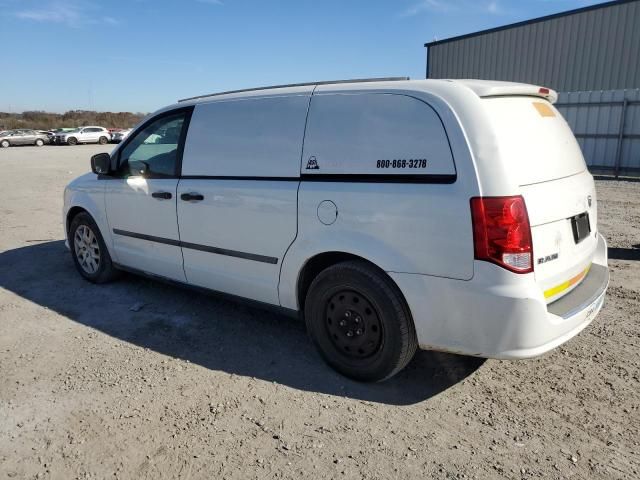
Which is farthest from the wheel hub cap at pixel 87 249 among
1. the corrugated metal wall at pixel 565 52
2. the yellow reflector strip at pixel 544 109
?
the corrugated metal wall at pixel 565 52

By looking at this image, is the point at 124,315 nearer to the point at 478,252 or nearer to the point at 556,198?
the point at 478,252

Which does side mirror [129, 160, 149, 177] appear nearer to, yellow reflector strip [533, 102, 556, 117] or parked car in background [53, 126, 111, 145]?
yellow reflector strip [533, 102, 556, 117]

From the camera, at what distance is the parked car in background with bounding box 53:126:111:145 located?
41.1 meters

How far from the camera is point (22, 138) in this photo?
40.7 meters

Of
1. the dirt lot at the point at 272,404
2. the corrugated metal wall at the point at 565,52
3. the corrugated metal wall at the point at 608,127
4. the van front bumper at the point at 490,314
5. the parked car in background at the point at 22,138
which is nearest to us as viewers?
the dirt lot at the point at 272,404

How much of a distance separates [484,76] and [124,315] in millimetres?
20677

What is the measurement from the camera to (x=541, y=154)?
2947mm

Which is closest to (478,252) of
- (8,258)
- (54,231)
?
(8,258)

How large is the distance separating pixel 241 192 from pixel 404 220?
134cm

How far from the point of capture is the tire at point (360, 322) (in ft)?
10.0

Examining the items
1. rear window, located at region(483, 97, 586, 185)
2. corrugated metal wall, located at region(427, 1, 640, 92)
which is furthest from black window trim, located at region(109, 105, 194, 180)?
corrugated metal wall, located at region(427, 1, 640, 92)

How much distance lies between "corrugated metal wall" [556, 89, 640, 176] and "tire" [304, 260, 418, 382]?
14077 mm

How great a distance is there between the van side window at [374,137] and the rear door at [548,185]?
336 millimetres

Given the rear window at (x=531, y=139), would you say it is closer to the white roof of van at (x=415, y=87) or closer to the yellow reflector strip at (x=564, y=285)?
the white roof of van at (x=415, y=87)
